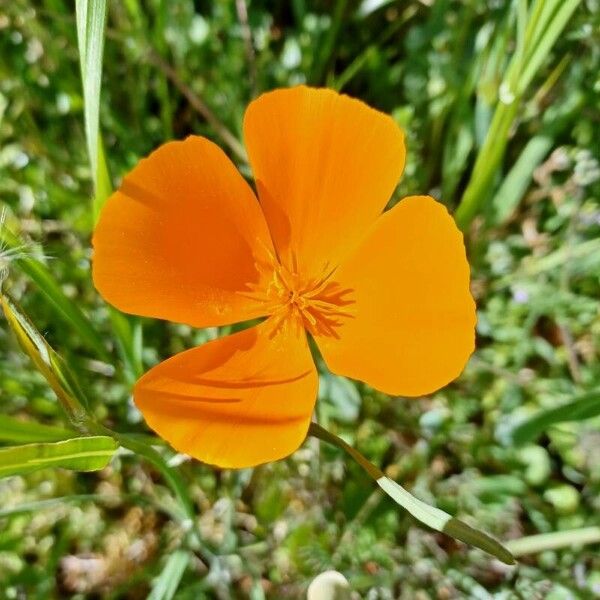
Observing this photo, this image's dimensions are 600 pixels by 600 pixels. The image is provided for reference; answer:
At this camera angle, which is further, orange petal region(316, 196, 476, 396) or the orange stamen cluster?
the orange stamen cluster

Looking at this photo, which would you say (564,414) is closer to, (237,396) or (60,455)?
(237,396)

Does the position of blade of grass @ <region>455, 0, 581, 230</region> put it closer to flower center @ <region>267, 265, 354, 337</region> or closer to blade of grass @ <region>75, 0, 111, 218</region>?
flower center @ <region>267, 265, 354, 337</region>

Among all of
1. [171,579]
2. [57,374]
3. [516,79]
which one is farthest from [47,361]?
[516,79]

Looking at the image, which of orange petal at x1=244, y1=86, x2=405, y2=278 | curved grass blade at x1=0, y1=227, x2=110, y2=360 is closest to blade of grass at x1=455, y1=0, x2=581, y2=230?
orange petal at x1=244, y1=86, x2=405, y2=278

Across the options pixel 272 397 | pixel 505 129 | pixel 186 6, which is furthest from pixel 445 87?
pixel 272 397

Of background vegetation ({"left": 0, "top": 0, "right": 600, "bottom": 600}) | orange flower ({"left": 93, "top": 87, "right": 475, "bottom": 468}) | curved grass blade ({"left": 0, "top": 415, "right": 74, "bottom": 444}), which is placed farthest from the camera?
background vegetation ({"left": 0, "top": 0, "right": 600, "bottom": 600})

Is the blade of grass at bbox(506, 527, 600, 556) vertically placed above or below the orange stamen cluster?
below
